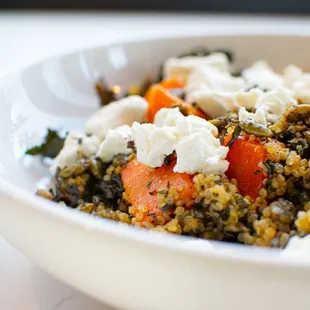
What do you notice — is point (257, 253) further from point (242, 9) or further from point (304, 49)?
point (242, 9)

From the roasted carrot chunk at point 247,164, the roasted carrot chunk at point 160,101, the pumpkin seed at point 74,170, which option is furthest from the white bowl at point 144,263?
the roasted carrot chunk at point 160,101

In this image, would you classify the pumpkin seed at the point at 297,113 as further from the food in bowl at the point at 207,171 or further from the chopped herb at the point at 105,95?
the chopped herb at the point at 105,95

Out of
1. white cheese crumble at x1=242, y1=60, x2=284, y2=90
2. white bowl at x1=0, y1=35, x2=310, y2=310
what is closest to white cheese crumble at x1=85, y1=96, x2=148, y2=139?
white cheese crumble at x1=242, y1=60, x2=284, y2=90

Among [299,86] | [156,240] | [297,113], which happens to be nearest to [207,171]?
[297,113]

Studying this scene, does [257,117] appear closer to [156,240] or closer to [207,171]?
[207,171]

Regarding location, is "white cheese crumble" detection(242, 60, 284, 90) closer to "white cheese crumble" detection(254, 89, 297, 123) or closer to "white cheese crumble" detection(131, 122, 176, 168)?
"white cheese crumble" detection(254, 89, 297, 123)
